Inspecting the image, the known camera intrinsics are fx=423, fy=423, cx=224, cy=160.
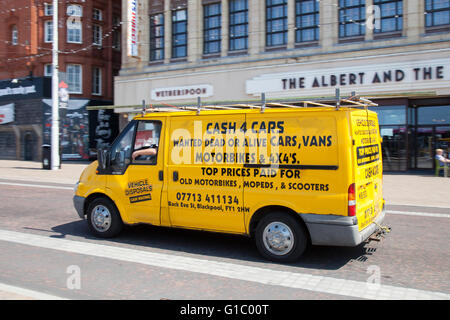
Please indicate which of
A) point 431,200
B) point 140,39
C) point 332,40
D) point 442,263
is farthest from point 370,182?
point 140,39

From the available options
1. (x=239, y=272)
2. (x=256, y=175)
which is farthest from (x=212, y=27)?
(x=239, y=272)

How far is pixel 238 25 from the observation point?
24391 mm

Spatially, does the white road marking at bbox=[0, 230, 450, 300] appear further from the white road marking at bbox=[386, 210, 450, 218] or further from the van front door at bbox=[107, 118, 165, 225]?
the white road marking at bbox=[386, 210, 450, 218]

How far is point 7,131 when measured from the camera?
1251 inches

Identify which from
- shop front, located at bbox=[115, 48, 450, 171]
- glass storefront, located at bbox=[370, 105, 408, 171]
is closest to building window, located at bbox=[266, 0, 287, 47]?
A: shop front, located at bbox=[115, 48, 450, 171]

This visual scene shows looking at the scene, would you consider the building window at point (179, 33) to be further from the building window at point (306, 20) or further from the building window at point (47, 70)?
the building window at point (47, 70)

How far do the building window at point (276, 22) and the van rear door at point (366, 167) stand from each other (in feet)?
58.3

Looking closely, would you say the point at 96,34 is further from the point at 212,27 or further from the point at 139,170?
the point at 139,170

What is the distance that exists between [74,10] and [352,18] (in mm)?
19864

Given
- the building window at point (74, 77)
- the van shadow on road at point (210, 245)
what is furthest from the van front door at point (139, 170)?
the building window at point (74, 77)

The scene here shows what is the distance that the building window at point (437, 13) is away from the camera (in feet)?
62.8

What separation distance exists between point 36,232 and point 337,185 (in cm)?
531

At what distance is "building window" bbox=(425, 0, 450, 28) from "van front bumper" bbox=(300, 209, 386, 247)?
17406mm

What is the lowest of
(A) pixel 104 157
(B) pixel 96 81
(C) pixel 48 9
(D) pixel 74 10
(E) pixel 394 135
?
(A) pixel 104 157
